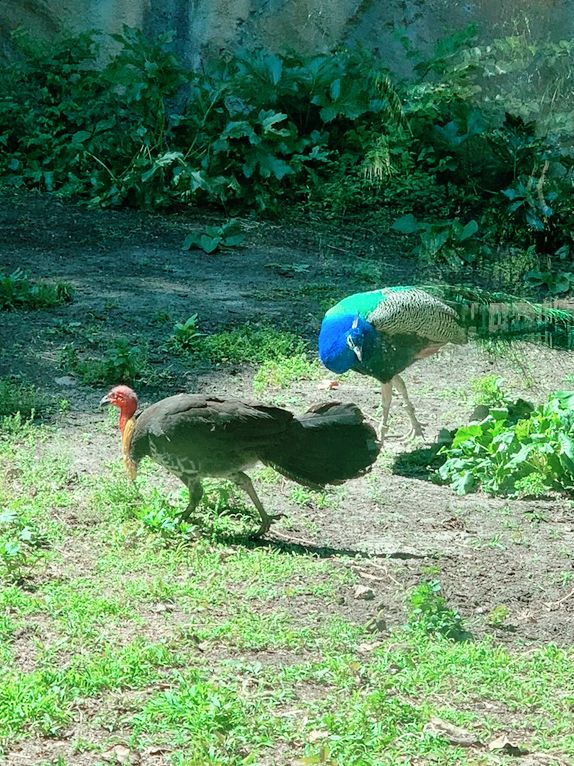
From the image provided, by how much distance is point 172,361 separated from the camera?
8047 millimetres

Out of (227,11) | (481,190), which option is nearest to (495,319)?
(481,190)

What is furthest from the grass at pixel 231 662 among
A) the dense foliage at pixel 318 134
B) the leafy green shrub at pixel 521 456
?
the dense foliage at pixel 318 134

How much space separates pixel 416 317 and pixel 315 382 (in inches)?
48.6

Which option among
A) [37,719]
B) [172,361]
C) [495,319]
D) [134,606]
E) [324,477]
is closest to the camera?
[37,719]

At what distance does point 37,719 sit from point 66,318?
5.09m

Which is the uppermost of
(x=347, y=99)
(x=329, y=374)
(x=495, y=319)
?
(x=347, y=99)

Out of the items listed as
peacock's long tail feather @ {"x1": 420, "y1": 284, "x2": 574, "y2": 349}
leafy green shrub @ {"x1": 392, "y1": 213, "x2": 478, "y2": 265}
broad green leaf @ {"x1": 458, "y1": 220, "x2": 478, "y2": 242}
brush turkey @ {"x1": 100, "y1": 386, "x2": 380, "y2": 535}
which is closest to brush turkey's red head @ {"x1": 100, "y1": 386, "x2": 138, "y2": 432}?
brush turkey @ {"x1": 100, "y1": 386, "x2": 380, "y2": 535}

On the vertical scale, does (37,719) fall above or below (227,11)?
below

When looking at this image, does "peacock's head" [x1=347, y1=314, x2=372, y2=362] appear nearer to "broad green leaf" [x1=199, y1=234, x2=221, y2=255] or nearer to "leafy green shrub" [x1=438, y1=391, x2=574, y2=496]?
"leafy green shrub" [x1=438, y1=391, x2=574, y2=496]

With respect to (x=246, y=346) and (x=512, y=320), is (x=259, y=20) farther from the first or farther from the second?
(x=512, y=320)

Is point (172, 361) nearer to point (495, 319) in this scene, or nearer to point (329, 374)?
point (329, 374)

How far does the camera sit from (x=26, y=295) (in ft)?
29.0

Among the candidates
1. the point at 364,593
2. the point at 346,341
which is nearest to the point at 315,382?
the point at 346,341

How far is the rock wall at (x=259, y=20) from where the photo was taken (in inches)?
524
